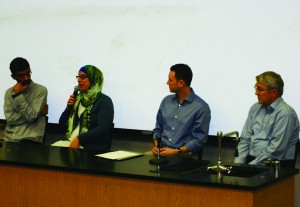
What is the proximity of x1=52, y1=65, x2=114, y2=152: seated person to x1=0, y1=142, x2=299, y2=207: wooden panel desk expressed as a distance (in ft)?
2.62

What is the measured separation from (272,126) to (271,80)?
34 centimetres

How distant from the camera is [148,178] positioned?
3.51 metres

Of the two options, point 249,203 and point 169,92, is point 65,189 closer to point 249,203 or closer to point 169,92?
point 249,203

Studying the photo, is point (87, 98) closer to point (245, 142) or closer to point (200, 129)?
point (200, 129)

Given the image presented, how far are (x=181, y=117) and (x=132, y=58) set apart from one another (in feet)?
2.85

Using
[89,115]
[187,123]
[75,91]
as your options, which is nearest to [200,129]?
[187,123]

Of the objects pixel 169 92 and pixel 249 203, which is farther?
pixel 169 92

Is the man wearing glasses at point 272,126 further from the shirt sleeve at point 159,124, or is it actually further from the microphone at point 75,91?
the microphone at point 75,91

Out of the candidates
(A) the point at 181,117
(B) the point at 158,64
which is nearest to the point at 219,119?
(A) the point at 181,117

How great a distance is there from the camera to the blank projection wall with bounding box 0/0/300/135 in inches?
187

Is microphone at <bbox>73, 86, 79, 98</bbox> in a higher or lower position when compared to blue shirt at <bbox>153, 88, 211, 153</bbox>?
higher

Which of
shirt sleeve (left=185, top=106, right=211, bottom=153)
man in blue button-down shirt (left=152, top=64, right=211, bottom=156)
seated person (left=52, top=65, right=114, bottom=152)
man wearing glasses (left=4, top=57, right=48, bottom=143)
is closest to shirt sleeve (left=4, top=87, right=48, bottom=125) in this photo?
man wearing glasses (left=4, top=57, right=48, bottom=143)

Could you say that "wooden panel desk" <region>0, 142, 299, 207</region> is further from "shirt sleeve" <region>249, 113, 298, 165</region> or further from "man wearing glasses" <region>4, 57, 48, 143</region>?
"man wearing glasses" <region>4, 57, 48, 143</region>

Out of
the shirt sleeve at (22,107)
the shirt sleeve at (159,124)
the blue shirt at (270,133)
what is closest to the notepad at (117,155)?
the shirt sleeve at (159,124)
